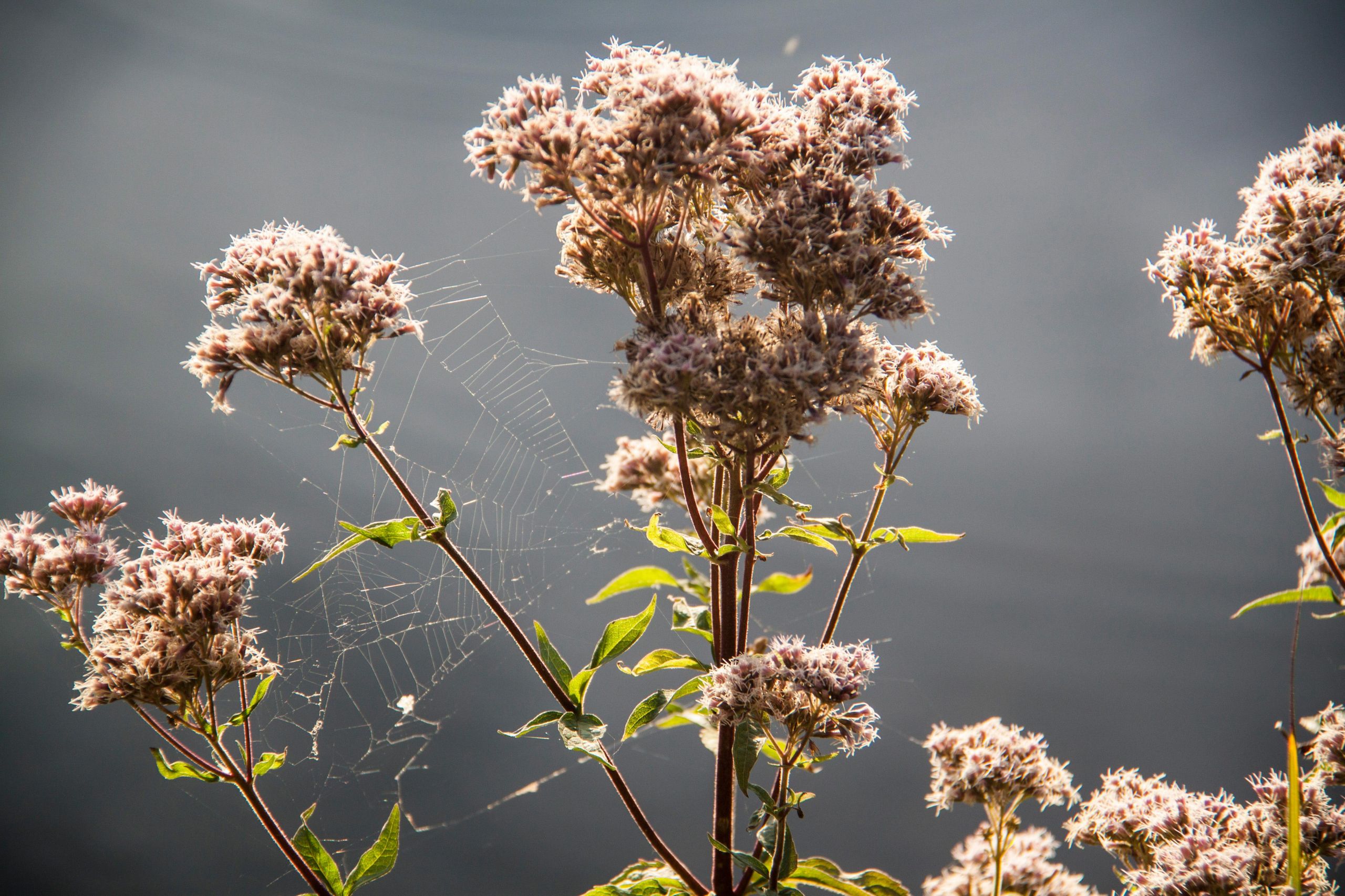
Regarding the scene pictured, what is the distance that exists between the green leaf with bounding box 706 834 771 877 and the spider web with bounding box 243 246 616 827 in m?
1.78

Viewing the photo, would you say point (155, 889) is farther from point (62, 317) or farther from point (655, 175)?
point (655, 175)

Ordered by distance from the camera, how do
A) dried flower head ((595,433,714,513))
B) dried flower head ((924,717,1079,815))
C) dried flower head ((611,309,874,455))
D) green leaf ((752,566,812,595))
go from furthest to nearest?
1. dried flower head ((595,433,714,513))
2. green leaf ((752,566,812,595))
3. dried flower head ((924,717,1079,815))
4. dried flower head ((611,309,874,455))

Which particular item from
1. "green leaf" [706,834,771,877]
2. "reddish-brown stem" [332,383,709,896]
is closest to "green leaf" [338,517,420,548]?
"reddish-brown stem" [332,383,709,896]

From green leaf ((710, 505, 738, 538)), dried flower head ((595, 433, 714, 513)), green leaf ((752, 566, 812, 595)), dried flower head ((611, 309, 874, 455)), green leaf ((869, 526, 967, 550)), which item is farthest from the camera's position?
dried flower head ((595, 433, 714, 513))

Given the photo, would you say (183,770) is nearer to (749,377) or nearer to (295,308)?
(295,308)

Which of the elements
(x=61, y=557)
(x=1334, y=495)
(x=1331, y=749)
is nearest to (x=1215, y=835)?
(x=1331, y=749)

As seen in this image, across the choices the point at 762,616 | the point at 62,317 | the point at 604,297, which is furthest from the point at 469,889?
the point at 62,317

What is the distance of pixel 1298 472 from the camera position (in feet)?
3.36

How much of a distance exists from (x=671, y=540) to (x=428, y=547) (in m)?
2.20

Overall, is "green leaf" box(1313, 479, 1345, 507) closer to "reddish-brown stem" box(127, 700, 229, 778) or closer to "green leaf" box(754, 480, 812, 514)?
"green leaf" box(754, 480, 812, 514)

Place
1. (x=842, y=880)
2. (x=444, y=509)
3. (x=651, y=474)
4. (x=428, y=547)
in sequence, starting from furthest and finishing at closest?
(x=428, y=547), (x=651, y=474), (x=842, y=880), (x=444, y=509)

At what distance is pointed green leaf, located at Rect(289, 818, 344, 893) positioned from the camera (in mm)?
1011

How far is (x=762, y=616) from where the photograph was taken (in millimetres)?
3496

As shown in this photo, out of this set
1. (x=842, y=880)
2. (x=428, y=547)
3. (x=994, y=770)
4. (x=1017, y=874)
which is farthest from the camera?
(x=428, y=547)
